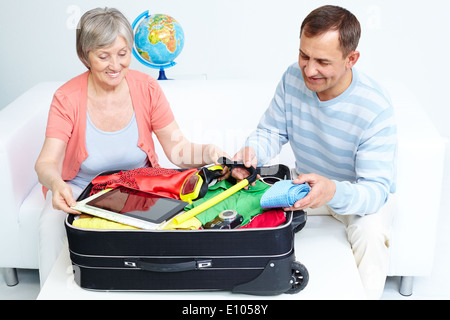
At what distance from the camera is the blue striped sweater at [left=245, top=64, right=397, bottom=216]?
5.17 ft

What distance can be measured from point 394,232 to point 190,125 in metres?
0.88

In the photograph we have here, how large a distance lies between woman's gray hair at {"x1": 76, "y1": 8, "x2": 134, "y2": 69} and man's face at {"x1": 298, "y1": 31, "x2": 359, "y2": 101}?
0.52 m

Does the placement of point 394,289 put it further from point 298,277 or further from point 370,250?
point 298,277

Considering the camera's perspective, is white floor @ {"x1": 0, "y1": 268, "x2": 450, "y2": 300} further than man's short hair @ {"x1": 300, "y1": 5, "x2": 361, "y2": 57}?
Yes

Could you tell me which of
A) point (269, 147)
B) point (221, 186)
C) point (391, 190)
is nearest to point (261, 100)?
point (269, 147)

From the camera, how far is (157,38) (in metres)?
2.51

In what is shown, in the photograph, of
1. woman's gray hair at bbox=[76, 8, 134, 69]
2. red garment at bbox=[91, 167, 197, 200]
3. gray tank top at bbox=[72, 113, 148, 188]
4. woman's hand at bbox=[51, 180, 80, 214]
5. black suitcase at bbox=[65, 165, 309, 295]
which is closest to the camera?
black suitcase at bbox=[65, 165, 309, 295]

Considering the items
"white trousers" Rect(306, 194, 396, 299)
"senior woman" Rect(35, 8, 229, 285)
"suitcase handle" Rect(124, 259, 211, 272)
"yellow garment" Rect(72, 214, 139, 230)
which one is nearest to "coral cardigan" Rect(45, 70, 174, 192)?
"senior woman" Rect(35, 8, 229, 285)

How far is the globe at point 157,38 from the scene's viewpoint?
2508mm

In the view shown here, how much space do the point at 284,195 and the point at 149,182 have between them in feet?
1.29

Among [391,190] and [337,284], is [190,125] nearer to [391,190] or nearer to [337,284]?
[391,190]

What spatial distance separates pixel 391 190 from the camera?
1806mm

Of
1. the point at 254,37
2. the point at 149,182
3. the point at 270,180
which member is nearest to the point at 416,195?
the point at 270,180

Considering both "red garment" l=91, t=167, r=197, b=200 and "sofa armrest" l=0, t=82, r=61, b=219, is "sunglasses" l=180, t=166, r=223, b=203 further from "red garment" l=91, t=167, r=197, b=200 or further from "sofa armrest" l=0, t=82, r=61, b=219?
"sofa armrest" l=0, t=82, r=61, b=219
